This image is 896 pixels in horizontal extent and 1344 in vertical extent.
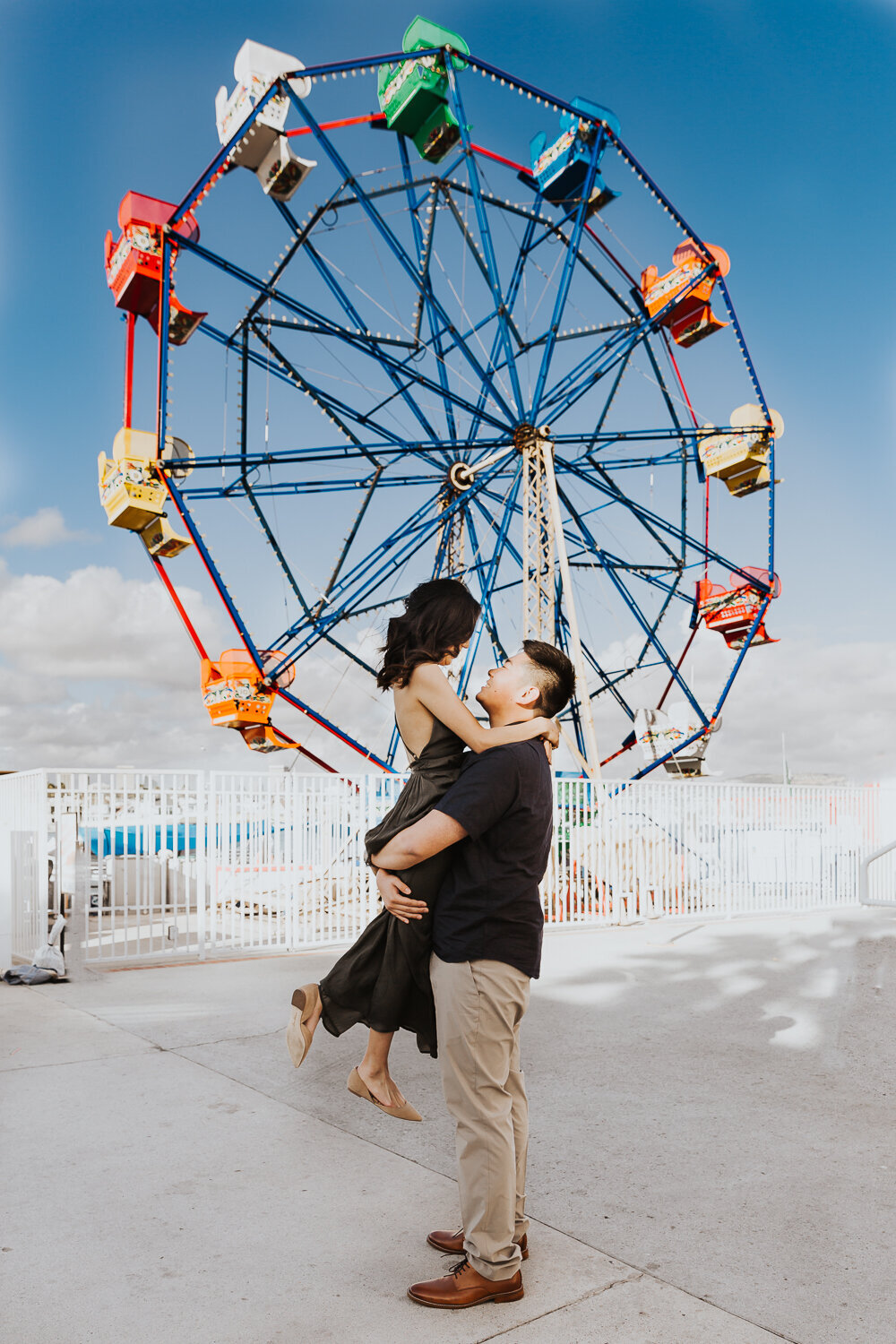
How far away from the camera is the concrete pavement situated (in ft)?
6.69

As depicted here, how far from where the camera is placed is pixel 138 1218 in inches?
98.5

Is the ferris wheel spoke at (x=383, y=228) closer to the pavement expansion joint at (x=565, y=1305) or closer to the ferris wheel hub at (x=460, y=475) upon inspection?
the ferris wheel hub at (x=460, y=475)

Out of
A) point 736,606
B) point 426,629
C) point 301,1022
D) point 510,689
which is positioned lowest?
point 301,1022

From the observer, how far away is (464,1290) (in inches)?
81.3

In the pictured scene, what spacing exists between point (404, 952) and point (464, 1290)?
0.80 m

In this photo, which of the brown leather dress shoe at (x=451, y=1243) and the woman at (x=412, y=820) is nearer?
the brown leather dress shoe at (x=451, y=1243)

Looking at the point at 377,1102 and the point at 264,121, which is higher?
the point at 264,121

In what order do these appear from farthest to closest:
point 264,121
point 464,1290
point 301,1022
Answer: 1. point 264,121
2. point 301,1022
3. point 464,1290

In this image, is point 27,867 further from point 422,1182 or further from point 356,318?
point 356,318

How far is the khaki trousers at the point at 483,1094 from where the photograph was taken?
2.08 meters

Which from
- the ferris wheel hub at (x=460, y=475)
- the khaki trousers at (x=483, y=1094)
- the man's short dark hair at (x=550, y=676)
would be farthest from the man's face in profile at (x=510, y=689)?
the ferris wheel hub at (x=460, y=475)

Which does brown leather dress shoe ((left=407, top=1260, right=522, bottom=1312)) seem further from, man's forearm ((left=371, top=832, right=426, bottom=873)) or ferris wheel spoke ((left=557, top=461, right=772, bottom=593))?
ferris wheel spoke ((left=557, top=461, right=772, bottom=593))

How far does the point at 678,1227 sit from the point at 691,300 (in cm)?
1585

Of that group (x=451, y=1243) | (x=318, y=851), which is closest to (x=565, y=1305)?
(x=451, y=1243)
